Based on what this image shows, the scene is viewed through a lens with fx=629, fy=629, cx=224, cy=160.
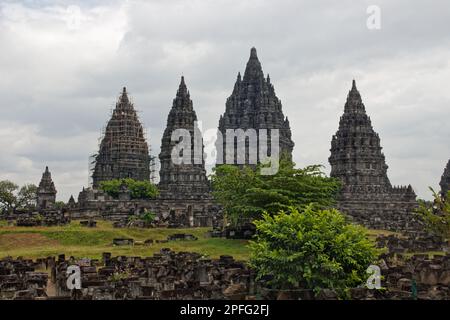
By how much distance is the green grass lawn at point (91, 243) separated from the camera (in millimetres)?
38125

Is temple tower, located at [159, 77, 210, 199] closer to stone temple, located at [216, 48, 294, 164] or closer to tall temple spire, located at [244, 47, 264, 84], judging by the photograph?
stone temple, located at [216, 48, 294, 164]

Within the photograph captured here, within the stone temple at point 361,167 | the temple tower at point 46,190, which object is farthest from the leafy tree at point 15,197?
the stone temple at point 361,167

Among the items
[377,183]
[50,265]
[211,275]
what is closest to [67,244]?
[50,265]

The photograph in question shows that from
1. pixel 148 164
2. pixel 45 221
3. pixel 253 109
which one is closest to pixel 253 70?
pixel 253 109

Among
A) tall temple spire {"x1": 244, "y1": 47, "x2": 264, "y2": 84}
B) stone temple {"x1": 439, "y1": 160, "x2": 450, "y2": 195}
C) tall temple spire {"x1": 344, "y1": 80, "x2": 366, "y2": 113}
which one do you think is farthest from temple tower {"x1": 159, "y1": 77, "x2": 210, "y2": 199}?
stone temple {"x1": 439, "y1": 160, "x2": 450, "y2": 195}

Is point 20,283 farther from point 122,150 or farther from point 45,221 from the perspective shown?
point 122,150

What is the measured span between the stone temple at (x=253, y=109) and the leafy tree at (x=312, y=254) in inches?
2545

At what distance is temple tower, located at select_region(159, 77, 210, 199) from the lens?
83188 mm

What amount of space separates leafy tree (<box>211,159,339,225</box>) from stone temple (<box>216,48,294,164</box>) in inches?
1775

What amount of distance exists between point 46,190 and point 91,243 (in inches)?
1447

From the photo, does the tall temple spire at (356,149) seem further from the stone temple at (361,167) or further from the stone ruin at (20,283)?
the stone ruin at (20,283)

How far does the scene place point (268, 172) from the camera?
42656 millimetres

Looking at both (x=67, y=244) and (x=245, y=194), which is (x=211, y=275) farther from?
(x=67, y=244)

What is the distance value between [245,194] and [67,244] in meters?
12.7
